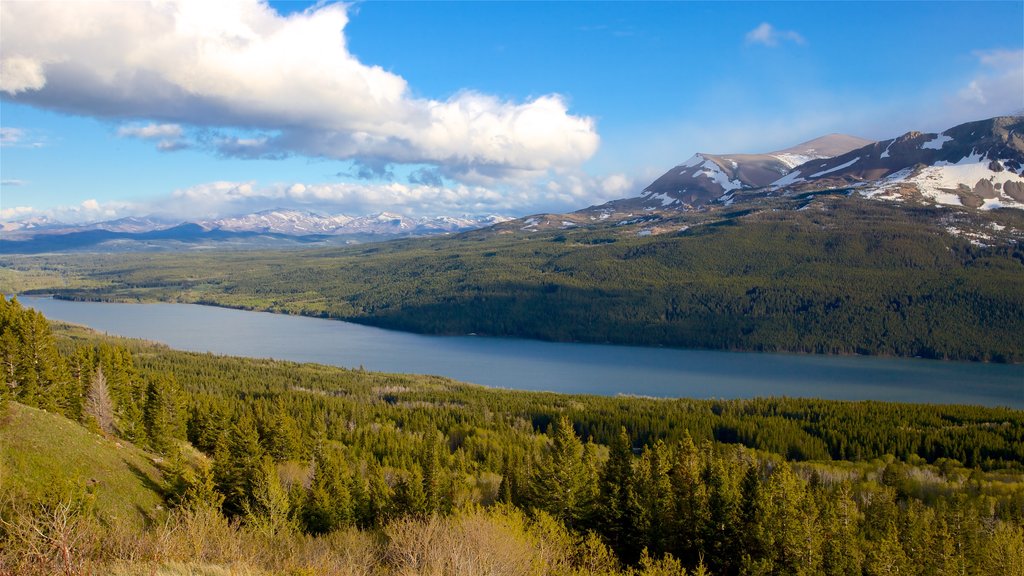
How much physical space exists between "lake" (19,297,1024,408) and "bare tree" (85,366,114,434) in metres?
75.6

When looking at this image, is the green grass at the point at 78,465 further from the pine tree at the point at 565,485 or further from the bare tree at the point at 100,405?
the pine tree at the point at 565,485

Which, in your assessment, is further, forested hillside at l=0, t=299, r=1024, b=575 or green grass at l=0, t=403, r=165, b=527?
green grass at l=0, t=403, r=165, b=527

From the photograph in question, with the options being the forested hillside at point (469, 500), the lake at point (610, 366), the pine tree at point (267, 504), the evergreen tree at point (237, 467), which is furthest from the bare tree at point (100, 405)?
the lake at point (610, 366)

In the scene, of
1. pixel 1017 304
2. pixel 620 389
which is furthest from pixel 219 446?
pixel 1017 304

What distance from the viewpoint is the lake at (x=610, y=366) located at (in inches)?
4385

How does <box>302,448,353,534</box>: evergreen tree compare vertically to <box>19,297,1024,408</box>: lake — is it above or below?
above

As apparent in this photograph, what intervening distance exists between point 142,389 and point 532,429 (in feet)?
138

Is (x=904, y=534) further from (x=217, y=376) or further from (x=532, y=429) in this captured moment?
(x=217, y=376)

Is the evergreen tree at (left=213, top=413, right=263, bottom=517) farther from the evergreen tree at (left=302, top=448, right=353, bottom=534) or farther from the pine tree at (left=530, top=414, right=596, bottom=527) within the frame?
the pine tree at (left=530, top=414, right=596, bottom=527)

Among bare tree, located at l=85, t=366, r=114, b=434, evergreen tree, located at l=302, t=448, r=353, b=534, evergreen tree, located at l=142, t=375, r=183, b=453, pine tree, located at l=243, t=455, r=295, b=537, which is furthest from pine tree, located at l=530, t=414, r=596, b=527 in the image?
bare tree, located at l=85, t=366, r=114, b=434

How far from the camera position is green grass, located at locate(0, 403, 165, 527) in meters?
28.2

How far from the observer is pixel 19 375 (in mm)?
37438

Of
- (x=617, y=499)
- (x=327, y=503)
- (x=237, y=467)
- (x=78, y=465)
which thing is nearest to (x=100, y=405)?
(x=78, y=465)

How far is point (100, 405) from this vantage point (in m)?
42.2
